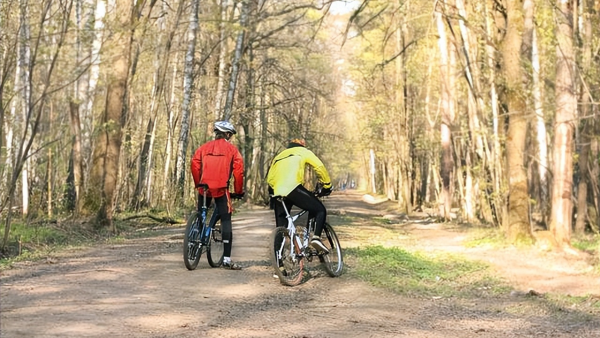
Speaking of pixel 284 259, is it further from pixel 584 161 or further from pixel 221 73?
pixel 221 73

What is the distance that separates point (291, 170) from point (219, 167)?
1.09 metres

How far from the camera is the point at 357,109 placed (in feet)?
167

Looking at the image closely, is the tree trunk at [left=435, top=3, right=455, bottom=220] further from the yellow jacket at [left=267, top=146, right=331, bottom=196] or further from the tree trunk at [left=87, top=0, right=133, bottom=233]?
the yellow jacket at [left=267, top=146, right=331, bottom=196]

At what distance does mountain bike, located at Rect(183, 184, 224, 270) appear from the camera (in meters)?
9.82

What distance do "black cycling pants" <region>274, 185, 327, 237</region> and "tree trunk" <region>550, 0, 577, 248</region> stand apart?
7.13 meters

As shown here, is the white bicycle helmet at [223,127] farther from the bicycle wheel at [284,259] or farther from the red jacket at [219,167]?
the bicycle wheel at [284,259]

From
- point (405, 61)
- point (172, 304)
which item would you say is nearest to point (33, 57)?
point (172, 304)

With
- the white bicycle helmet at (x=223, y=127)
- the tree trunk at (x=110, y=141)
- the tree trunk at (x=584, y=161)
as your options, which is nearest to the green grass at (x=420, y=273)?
the white bicycle helmet at (x=223, y=127)

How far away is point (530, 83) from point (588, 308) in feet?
41.8

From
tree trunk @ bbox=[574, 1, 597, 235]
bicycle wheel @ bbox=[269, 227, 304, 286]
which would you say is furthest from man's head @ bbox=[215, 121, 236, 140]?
tree trunk @ bbox=[574, 1, 597, 235]

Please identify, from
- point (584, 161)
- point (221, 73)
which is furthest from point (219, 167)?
point (221, 73)

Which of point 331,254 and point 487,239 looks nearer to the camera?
→ point 331,254

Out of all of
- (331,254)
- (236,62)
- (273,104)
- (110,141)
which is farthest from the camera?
(273,104)

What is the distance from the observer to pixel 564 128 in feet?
48.5
